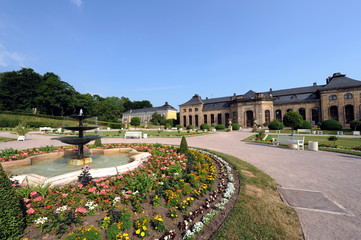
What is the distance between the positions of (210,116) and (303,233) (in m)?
47.5

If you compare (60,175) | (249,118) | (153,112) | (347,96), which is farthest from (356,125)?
(153,112)

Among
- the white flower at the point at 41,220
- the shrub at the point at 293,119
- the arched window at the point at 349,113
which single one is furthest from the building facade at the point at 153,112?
the white flower at the point at 41,220

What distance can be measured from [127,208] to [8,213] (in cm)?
171

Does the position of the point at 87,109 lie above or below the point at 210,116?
above

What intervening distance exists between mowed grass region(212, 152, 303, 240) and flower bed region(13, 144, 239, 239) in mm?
236

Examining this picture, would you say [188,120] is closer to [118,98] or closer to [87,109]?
[87,109]

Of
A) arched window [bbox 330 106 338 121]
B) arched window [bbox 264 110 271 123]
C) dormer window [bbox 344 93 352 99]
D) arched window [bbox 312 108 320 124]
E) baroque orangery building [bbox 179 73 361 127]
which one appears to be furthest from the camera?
arched window [bbox 264 110 271 123]

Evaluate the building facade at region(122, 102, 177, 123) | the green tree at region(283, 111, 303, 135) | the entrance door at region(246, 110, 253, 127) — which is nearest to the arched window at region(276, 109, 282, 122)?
the entrance door at region(246, 110, 253, 127)

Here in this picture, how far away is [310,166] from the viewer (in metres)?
6.45

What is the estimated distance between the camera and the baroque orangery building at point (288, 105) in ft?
105

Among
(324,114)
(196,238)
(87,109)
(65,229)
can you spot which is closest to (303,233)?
(196,238)

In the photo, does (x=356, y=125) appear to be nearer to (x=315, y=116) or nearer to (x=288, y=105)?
(x=315, y=116)

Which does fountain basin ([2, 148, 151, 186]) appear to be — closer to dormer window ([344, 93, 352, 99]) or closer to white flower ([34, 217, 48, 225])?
white flower ([34, 217, 48, 225])

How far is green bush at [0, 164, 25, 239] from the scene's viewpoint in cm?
187
